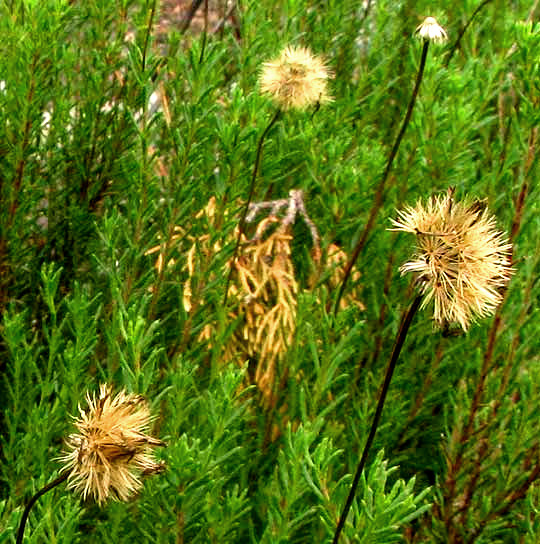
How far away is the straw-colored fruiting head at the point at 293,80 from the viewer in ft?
7.08

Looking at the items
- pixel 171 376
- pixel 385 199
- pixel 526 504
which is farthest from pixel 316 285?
pixel 526 504

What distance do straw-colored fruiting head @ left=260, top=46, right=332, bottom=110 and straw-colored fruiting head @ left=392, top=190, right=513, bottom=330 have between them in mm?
914

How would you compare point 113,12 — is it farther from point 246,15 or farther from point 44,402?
point 44,402

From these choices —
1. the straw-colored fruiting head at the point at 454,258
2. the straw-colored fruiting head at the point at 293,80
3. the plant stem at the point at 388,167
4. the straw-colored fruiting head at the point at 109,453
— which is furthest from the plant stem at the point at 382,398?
the straw-colored fruiting head at the point at 293,80

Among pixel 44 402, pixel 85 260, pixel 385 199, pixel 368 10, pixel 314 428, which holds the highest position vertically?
pixel 368 10

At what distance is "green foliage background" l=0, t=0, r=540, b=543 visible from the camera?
1687 millimetres

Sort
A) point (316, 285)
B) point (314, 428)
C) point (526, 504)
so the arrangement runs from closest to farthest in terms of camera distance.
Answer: point (314, 428) < point (526, 504) < point (316, 285)

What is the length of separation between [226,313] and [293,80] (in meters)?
0.62

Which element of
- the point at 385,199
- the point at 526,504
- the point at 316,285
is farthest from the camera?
the point at 385,199

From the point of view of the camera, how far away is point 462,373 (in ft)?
7.18

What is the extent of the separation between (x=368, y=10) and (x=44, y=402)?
1.98 metres

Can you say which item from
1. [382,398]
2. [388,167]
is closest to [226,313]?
[388,167]

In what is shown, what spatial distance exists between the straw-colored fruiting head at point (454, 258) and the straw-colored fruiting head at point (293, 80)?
91cm

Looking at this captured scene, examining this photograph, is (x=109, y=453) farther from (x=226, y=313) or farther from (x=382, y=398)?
(x=226, y=313)
